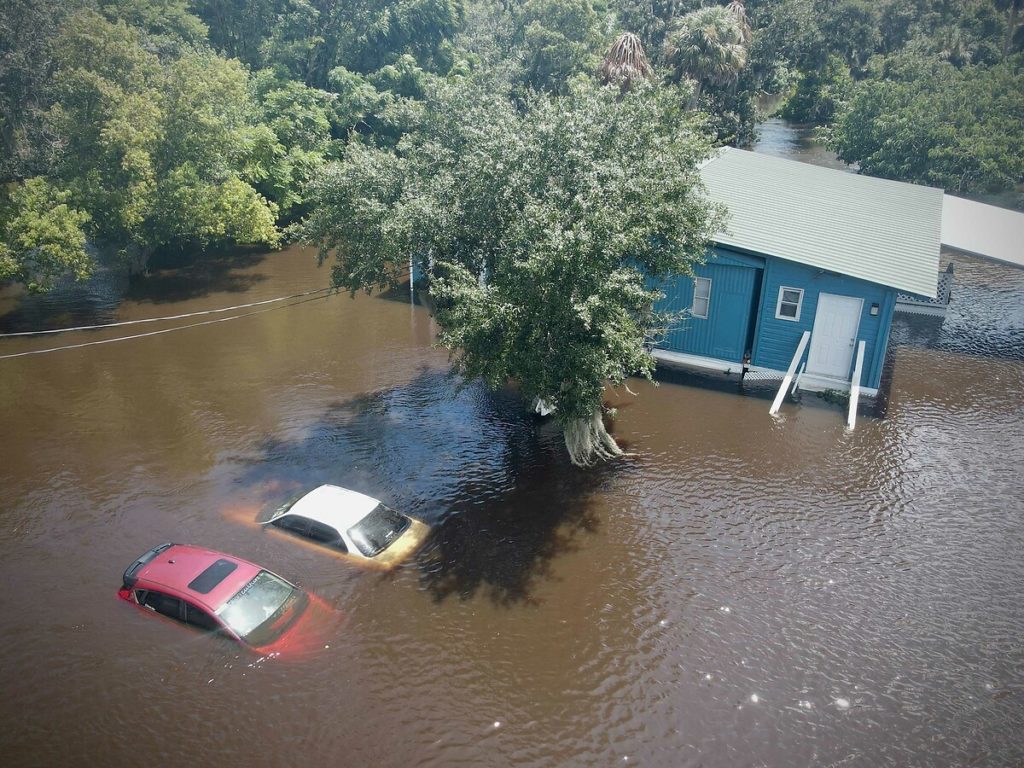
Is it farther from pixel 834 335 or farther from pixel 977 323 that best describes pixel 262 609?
pixel 977 323

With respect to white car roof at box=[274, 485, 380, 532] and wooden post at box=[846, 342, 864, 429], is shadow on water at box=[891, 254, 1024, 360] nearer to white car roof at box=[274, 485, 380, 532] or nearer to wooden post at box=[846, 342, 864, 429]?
wooden post at box=[846, 342, 864, 429]

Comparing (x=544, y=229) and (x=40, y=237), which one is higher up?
(x=544, y=229)

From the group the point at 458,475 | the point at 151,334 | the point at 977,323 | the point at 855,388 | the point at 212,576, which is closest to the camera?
the point at 212,576

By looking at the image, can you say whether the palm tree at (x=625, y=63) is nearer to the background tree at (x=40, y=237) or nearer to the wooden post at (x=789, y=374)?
the wooden post at (x=789, y=374)

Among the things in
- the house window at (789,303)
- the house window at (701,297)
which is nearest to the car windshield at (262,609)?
the house window at (701,297)

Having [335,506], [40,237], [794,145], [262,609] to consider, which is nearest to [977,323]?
[335,506]

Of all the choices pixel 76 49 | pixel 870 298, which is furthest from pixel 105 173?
pixel 870 298

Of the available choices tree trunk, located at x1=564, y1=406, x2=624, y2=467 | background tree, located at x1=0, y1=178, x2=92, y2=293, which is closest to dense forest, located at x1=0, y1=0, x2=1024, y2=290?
background tree, located at x1=0, y1=178, x2=92, y2=293
